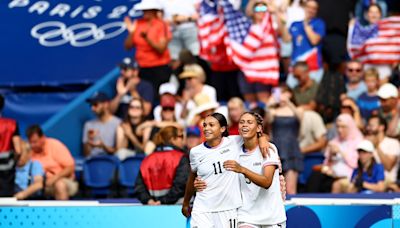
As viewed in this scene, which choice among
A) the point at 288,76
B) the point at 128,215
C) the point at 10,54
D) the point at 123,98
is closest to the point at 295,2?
the point at 288,76

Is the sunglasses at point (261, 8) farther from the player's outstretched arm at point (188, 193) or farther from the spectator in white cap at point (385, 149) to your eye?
the player's outstretched arm at point (188, 193)

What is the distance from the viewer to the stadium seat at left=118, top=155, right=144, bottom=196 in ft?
58.2

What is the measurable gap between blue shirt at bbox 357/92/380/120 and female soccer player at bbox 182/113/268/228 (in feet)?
18.3

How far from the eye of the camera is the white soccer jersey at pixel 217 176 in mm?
12854

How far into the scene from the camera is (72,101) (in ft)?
66.1

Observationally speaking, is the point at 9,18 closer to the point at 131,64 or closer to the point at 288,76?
the point at 131,64

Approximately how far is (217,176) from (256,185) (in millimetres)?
399

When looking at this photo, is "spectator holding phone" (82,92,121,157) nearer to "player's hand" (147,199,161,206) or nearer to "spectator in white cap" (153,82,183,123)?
"spectator in white cap" (153,82,183,123)

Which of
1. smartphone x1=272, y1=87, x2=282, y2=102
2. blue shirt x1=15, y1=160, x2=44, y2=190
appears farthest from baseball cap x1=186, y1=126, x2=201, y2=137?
blue shirt x1=15, y1=160, x2=44, y2=190

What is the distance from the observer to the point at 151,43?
1902cm

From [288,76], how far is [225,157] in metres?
6.37

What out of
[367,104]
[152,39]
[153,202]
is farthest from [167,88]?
[153,202]

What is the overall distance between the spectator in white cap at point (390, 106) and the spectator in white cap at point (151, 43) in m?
3.18

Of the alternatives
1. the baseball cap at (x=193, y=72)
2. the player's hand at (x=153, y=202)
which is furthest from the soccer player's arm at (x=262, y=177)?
the baseball cap at (x=193, y=72)
